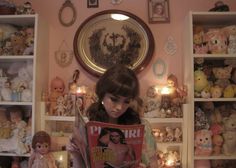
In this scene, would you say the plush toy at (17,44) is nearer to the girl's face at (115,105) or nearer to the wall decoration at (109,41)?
the wall decoration at (109,41)

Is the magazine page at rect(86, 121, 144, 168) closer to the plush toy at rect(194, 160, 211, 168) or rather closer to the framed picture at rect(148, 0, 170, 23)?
the plush toy at rect(194, 160, 211, 168)

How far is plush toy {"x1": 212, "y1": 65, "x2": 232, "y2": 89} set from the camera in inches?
68.5

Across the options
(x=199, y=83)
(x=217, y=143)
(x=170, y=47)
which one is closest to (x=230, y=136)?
(x=217, y=143)

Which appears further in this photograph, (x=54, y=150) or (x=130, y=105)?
(x=54, y=150)

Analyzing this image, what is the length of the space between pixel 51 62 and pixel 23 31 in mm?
260

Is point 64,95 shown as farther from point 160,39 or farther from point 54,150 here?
point 160,39

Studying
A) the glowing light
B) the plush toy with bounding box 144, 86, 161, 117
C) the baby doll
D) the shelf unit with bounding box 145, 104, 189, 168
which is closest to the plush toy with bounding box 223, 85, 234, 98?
the shelf unit with bounding box 145, 104, 189, 168

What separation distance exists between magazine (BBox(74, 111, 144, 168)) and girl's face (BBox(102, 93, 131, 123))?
9cm

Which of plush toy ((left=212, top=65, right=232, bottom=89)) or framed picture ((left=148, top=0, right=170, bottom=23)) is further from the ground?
framed picture ((left=148, top=0, right=170, bottom=23))

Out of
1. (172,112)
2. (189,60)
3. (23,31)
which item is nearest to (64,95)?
(23,31)

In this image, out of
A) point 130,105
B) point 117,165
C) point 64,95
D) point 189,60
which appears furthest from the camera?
point 64,95

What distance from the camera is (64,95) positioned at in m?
1.87

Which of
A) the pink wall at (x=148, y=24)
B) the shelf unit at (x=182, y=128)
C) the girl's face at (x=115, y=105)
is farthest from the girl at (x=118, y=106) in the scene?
the pink wall at (x=148, y=24)

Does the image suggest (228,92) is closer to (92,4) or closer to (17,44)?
(92,4)
